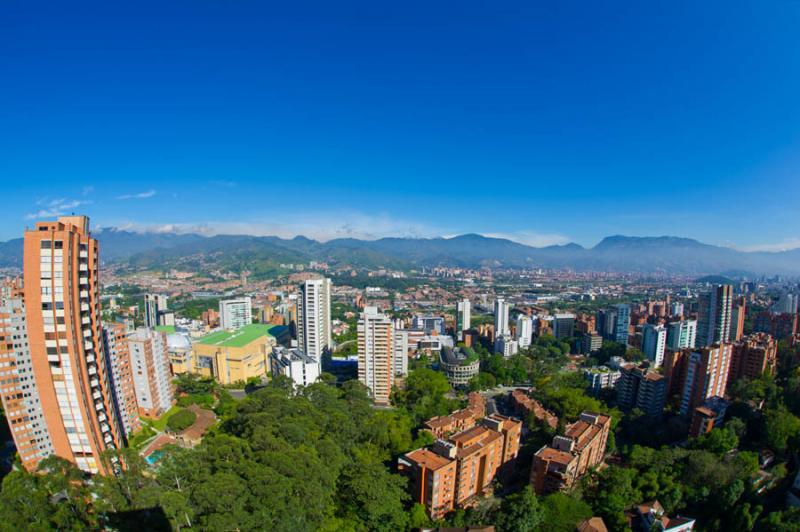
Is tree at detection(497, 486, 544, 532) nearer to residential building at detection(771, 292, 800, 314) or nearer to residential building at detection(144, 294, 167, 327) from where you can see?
residential building at detection(144, 294, 167, 327)

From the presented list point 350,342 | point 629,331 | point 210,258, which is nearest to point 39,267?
point 350,342

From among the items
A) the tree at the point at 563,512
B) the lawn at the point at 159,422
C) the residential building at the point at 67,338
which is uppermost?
the residential building at the point at 67,338

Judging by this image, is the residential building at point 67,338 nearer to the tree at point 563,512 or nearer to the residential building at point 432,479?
the residential building at point 432,479

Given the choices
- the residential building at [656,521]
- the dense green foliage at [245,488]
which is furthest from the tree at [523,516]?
the residential building at [656,521]

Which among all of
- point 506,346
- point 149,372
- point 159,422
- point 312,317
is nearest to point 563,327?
point 506,346

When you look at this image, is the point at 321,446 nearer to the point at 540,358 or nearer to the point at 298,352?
the point at 298,352

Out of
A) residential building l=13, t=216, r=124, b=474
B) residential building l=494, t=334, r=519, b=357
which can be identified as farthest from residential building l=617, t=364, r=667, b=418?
residential building l=13, t=216, r=124, b=474
